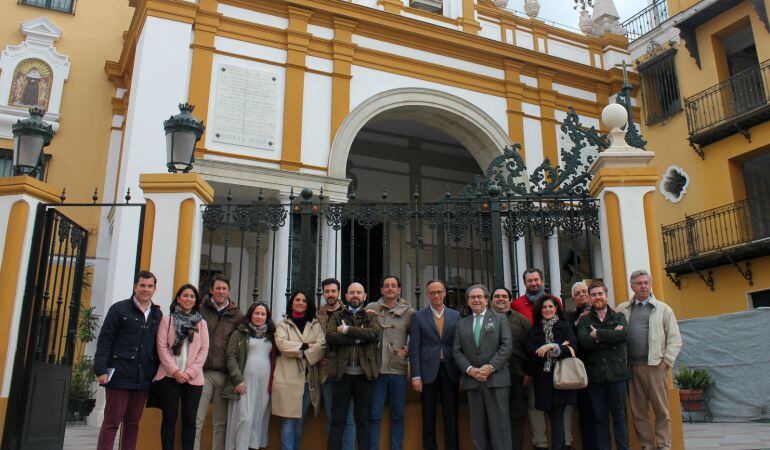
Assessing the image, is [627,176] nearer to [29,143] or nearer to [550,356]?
[550,356]

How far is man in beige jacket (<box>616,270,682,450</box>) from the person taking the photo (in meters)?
5.15

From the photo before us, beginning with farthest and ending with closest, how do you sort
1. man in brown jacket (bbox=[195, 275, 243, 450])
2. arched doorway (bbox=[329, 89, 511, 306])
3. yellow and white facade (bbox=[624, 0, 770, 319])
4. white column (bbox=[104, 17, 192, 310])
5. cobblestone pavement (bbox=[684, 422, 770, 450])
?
yellow and white facade (bbox=[624, 0, 770, 319])
arched doorway (bbox=[329, 89, 511, 306])
white column (bbox=[104, 17, 192, 310])
cobblestone pavement (bbox=[684, 422, 770, 450])
man in brown jacket (bbox=[195, 275, 243, 450])

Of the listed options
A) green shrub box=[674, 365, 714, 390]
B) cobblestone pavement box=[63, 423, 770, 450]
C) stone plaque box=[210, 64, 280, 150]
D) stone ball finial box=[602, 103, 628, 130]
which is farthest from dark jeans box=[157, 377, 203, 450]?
green shrub box=[674, 365, 714, 390]

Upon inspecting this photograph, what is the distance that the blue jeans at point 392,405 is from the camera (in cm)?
534

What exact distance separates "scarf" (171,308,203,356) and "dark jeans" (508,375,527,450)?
263 cm

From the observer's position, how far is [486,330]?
5328 millimetres

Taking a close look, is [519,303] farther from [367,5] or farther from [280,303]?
[367,5]

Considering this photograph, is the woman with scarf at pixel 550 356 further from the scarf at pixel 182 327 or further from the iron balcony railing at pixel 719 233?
the iron balcony railing at pixel 719 233

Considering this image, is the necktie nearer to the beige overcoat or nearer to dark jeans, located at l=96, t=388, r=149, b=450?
the beige overcoat

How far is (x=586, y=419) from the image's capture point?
5.35 m

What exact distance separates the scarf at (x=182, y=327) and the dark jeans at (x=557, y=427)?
2962 mm

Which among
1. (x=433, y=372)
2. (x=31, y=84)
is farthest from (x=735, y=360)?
(x=31, y=84)

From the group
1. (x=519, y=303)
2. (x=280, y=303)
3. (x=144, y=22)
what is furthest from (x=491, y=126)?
(x=519, y=303)

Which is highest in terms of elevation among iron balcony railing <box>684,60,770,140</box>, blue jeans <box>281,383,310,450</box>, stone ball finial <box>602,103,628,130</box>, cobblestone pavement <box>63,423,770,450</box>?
iron balcony railing <box>684,60,770,140</box>
